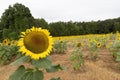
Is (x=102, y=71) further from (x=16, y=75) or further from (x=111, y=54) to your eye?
(x=16, y=75)

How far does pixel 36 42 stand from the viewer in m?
3.27

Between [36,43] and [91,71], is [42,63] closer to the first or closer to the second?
[36,43]

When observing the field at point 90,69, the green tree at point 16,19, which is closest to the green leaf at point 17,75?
the field at point 90,69

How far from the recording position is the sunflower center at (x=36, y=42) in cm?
327

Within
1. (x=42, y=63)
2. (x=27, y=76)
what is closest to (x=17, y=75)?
(x=27, y=76)

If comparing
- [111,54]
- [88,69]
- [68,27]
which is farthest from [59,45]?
[68,27]

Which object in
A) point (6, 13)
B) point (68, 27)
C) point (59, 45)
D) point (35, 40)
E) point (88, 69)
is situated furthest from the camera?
point (68, 27)

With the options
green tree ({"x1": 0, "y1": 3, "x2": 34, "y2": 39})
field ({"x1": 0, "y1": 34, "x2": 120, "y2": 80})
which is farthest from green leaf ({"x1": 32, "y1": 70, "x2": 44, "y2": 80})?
green tree ({"x1": 0, "y1": 3, "x2": 34, "y2": 39})

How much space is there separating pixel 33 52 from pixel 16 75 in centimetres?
27

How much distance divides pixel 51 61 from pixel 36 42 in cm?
23

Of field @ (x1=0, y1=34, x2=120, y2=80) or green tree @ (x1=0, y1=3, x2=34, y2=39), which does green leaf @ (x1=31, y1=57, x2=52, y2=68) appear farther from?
green tree @ (x1=0, y1=3, x2=34, y2=39)

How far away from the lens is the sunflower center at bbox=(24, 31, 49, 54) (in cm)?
327

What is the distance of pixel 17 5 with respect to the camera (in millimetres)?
23188

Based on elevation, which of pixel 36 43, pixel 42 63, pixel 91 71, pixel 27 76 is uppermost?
pixel 36 43
